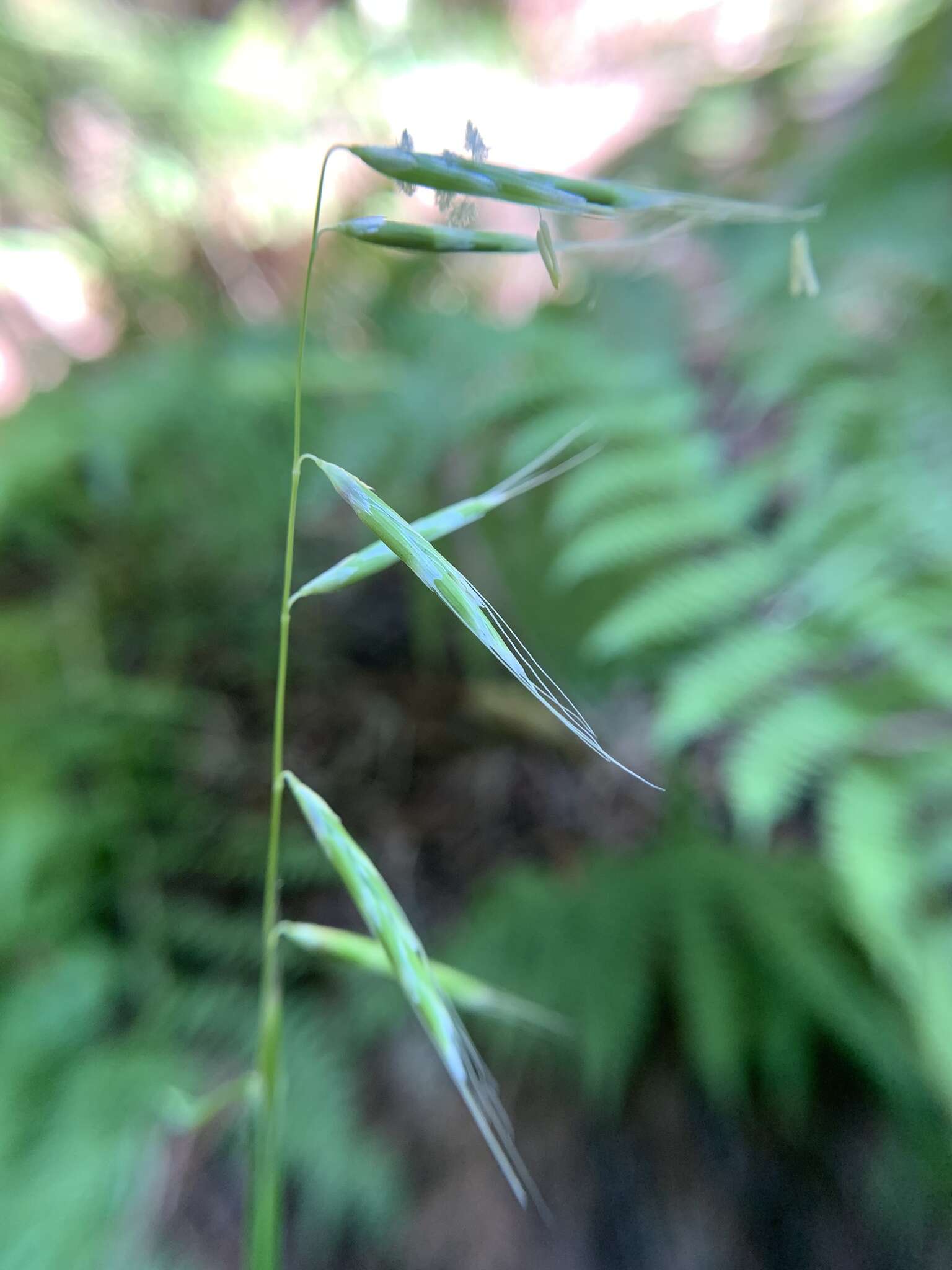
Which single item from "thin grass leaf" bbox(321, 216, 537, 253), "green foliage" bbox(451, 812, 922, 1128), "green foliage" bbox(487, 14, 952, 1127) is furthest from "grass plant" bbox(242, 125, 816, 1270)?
"green foliage" bbox(451, 812, 922, 1128)

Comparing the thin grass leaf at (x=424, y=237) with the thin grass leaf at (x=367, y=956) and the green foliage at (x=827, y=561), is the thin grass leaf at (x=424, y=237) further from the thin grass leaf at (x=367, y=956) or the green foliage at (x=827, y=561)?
the green foliage at (x=827, y=561)

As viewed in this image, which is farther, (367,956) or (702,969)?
(702,969)

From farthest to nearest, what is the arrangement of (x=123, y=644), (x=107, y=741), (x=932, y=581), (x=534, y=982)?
(x=123, y=644) < (x=107, y=741) < (x=534, y=982) < (x=932, y=581)

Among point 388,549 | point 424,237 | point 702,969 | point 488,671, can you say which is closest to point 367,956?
point 388,549

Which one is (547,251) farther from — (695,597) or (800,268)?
(695,597)

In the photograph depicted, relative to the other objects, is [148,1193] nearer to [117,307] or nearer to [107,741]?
[107,741]

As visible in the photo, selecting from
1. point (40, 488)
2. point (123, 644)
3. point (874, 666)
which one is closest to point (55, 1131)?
point (123, 644)
